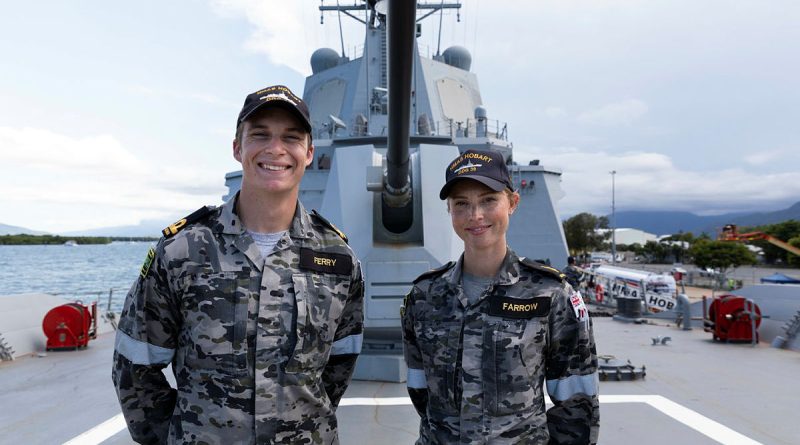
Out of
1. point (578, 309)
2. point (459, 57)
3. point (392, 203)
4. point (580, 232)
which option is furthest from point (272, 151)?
point (580, 232)

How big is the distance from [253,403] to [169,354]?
29cm

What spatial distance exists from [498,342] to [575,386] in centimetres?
27

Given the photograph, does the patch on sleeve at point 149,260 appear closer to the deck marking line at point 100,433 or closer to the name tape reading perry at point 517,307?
the name tape reading perry at point 517,307

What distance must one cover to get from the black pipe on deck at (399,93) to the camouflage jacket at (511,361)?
1.09m

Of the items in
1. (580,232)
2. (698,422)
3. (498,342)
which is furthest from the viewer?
(580,232)

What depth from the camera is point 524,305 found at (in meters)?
1.44

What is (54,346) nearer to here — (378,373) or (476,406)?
(378,373)

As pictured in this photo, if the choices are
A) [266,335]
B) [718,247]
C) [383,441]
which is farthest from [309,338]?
[718,247]

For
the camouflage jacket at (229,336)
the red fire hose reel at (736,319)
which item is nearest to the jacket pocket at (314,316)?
the camouflage jacket at (229,336)

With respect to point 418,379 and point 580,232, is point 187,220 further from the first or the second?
point 580,232

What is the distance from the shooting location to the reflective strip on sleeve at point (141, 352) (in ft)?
4.46

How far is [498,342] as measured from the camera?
142cm

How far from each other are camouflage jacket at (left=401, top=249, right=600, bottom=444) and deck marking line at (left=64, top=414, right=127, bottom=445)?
244 cm

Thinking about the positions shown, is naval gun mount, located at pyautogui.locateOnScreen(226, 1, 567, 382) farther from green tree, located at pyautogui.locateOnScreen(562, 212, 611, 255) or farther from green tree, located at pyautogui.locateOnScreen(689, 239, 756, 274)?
green tree, located at pyautogui.locateOnScreen(562, 212, 611, 255)
